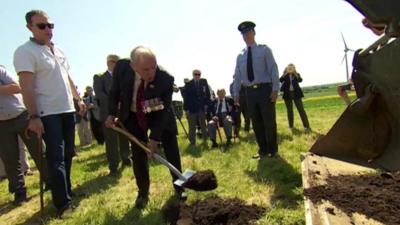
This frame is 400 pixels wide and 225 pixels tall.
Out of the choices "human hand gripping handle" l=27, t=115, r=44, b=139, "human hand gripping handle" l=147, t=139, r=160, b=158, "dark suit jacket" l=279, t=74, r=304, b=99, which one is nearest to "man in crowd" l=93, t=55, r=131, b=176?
"human hand gripping handle" l=147, t=139, r=160, b=158

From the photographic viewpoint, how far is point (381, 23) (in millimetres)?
1914

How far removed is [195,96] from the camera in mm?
10820

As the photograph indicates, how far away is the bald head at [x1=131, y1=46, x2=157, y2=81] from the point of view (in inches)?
178

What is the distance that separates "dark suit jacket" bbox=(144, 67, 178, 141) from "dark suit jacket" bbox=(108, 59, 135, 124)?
0.70ft

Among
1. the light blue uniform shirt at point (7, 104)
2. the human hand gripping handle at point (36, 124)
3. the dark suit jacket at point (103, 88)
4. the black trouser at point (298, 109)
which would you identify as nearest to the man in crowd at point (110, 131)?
the dark suit jacket at point (103, 88)

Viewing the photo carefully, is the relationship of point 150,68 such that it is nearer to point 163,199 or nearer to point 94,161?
point 163,199

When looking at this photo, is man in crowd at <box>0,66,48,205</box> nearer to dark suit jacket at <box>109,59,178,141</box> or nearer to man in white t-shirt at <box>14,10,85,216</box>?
man in white t-shirt at <box>14,10,85,216</box>

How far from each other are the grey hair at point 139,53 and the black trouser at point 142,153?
0.73 m

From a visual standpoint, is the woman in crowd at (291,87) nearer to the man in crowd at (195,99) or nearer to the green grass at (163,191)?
the man in crowd at (195,99)

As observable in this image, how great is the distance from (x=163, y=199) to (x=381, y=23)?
3.65m

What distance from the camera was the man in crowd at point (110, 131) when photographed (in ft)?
24.2

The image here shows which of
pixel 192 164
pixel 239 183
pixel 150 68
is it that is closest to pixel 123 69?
pixel 150 68

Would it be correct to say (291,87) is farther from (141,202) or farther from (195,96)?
(141,202)

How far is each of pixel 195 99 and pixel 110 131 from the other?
3570 millimetres
